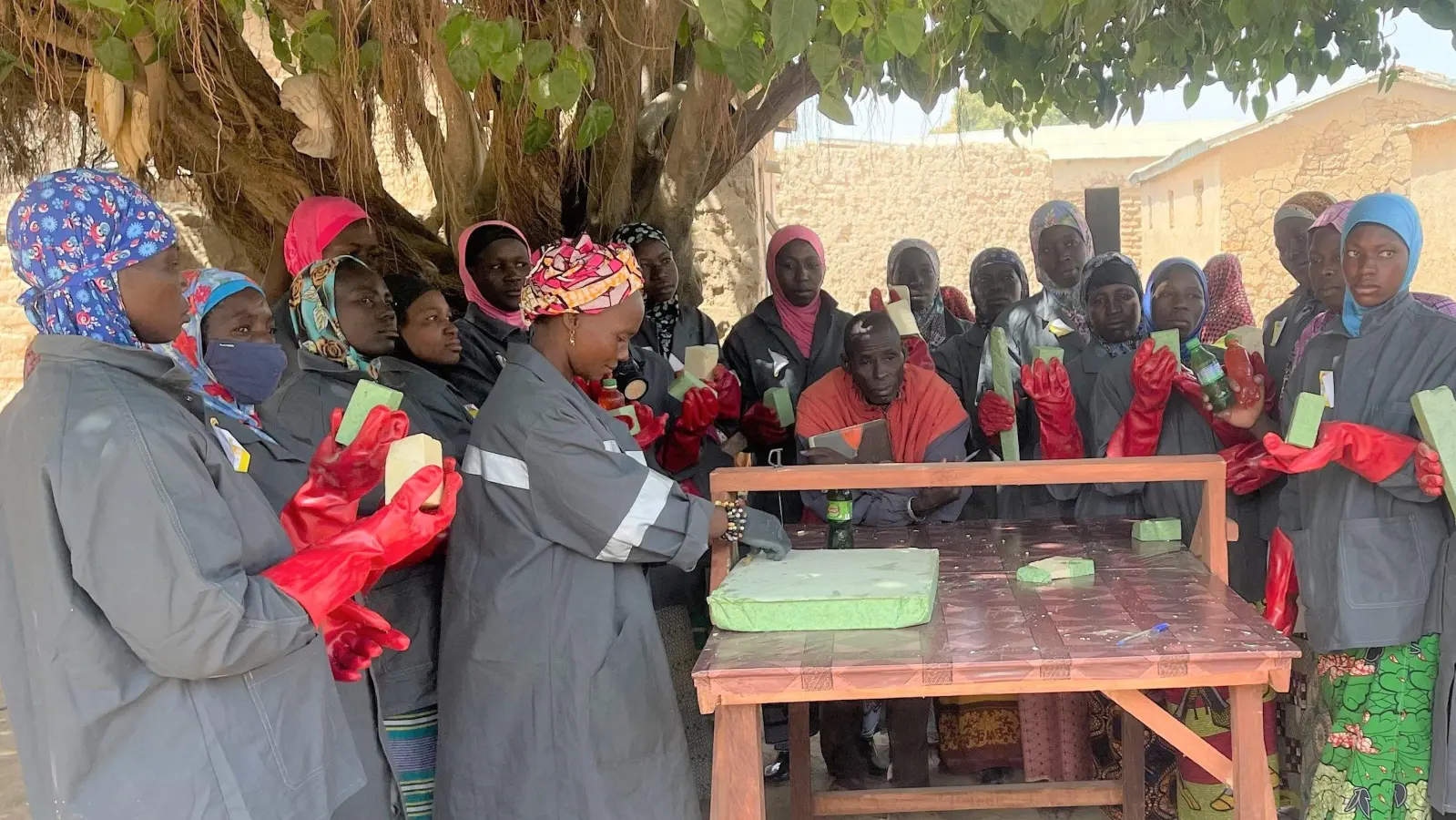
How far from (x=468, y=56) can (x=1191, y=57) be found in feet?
9.73

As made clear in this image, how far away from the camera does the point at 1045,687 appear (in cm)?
211

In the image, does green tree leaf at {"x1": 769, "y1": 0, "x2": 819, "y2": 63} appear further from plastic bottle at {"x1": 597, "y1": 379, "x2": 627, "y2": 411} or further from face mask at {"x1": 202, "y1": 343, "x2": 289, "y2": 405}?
plastic bottle at {"x1": 597, "y1": 379, "x2": 627, "y2": 411}

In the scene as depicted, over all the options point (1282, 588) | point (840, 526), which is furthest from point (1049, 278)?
point (840, 526)

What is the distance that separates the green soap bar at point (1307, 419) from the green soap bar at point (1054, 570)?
0.60 m

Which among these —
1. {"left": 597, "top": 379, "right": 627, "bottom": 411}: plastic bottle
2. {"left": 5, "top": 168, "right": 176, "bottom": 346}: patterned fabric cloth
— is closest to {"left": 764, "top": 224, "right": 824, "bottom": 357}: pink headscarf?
{"left": 597, "top": 379, "right": 627, "bottom": 411}: plastic bottle

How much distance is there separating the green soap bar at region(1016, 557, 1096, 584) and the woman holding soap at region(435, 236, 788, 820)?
667 mm

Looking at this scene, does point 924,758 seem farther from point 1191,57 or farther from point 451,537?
point 1191,57

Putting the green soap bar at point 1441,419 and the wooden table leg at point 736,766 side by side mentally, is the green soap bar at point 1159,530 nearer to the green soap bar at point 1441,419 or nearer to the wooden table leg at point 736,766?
the green soap bar at point 1441,419

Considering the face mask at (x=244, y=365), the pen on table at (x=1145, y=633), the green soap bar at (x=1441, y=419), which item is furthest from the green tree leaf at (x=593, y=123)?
the green soap bar at (x=1441, y=419)

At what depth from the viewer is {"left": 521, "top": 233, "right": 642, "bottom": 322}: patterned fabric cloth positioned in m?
2.67

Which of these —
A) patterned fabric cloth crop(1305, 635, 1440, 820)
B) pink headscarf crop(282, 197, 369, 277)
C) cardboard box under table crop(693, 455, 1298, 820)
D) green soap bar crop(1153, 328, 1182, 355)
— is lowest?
patterned fabric cloth crop(1305, 635, 1440, 820)

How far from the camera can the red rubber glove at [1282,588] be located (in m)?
3.24

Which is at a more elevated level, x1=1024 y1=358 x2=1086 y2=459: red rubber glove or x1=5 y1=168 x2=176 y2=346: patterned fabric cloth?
x1=5 y1=168 x2=176 y2=346: patterned fabric cloth

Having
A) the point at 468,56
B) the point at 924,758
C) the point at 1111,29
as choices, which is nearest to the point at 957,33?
the point at 468,56
